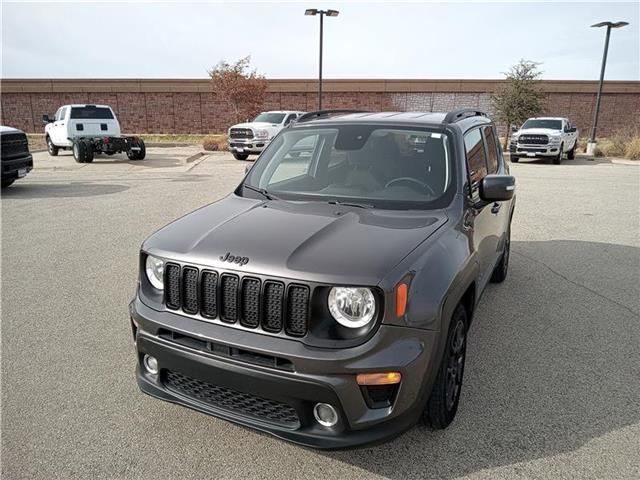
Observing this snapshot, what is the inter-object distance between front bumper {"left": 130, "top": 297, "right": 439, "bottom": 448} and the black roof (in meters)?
2.05

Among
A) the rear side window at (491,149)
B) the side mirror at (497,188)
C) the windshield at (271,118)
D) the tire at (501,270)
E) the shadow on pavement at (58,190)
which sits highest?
the windshield at (271,118)

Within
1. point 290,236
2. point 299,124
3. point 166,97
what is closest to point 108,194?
point 299,124

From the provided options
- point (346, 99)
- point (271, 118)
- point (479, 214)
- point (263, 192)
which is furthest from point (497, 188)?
point (346, 99)

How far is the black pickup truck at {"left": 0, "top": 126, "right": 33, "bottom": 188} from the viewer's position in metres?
10.8

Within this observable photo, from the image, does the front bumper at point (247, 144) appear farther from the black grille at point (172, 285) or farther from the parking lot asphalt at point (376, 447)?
the black grille at point (172, 285)

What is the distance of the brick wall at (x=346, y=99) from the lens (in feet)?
119

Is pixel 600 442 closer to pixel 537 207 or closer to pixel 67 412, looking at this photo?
pixel 67 412

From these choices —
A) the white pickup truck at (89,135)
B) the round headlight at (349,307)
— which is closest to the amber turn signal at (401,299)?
the round headlight at (349,307)

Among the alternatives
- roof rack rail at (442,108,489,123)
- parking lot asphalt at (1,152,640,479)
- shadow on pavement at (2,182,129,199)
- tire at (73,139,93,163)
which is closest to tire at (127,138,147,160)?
tire at (73,139,93,163)

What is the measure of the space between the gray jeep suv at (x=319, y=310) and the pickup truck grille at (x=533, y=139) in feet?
64.2

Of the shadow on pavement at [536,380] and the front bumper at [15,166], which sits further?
the front bumper at [15,166]

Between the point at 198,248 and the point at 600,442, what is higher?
the point at 198,248

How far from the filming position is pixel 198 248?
2.72m

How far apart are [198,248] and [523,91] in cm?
2897
